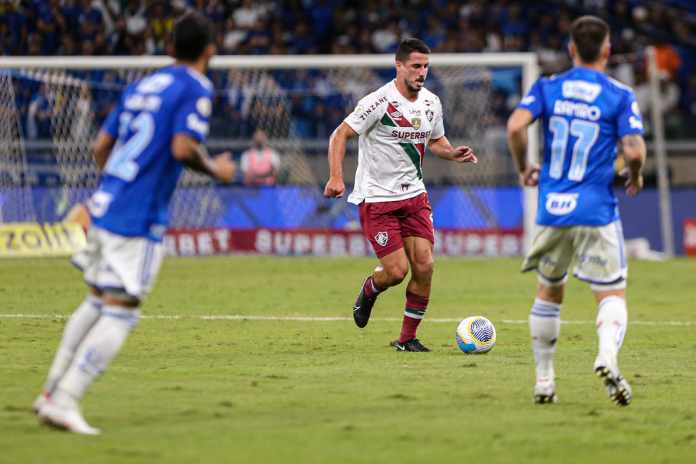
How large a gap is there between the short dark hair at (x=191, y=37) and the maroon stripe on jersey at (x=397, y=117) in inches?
179

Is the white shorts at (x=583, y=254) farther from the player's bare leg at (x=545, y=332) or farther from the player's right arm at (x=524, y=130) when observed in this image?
the player's right arm at (x=524, y=130)

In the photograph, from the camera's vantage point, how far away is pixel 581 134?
25.3 ft

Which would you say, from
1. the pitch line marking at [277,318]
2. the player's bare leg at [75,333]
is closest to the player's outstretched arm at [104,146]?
the player's bare leg at [75,333]

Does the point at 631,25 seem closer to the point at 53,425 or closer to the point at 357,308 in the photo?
the point at 357,308

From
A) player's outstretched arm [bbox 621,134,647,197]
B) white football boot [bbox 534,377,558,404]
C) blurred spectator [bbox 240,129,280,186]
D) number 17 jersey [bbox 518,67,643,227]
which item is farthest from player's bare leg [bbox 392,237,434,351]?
blurred spectator [bbox 240,129,280,186]

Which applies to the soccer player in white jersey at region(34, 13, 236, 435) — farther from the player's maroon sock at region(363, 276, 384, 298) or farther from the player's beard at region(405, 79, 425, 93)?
the player's maroon sock at region(363, 276, 384, 298)

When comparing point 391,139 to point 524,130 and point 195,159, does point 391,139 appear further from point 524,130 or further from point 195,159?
point 195,159

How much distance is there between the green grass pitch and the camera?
251 inches

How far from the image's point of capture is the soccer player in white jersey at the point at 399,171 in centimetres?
1121

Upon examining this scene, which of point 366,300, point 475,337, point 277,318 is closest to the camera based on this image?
point 475,337

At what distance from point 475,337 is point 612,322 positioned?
3.03 meters

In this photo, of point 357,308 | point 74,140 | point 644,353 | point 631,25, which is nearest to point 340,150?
point 357,308

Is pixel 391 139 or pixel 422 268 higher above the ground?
pixel 391 139

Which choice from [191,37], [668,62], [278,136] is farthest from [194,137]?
[668,62]
